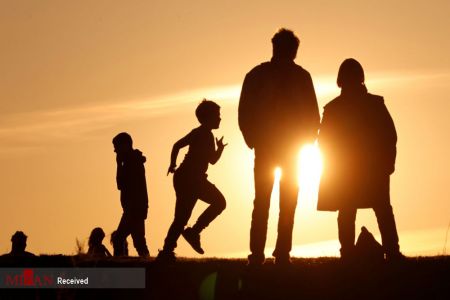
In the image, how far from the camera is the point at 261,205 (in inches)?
558

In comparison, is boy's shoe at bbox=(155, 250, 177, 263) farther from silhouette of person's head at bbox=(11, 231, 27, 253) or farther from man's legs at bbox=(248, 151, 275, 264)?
silhouette of person's head at bbox=(11, 231, 27, 253)

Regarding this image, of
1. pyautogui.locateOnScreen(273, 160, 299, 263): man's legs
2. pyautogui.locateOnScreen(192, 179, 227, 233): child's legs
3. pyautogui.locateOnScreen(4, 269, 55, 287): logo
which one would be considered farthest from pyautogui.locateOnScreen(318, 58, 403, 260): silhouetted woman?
pyautogui.locateOnScreen(4, 269, 55, 287): logo

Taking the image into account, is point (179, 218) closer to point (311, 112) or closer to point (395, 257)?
point (311, 112)

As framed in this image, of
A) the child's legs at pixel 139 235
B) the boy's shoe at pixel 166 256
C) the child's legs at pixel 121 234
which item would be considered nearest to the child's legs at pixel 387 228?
the boy's shoe at pixel 166 256

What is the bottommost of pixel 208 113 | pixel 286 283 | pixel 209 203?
pixel 286 283

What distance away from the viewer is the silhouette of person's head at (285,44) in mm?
14234

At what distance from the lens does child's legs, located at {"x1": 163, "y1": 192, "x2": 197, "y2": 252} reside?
15.9 meters

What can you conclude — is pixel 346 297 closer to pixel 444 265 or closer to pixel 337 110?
pixel 444 265

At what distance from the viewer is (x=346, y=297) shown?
12156 millimetres

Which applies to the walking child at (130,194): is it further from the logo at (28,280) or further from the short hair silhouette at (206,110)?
the logo at (28,280)

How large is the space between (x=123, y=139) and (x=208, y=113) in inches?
123

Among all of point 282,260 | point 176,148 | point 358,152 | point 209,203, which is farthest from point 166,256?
point 358,152

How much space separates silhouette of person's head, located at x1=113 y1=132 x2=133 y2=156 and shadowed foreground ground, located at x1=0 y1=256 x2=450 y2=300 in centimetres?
485

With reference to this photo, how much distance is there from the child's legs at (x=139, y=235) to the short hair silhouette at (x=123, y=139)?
1.39 m
